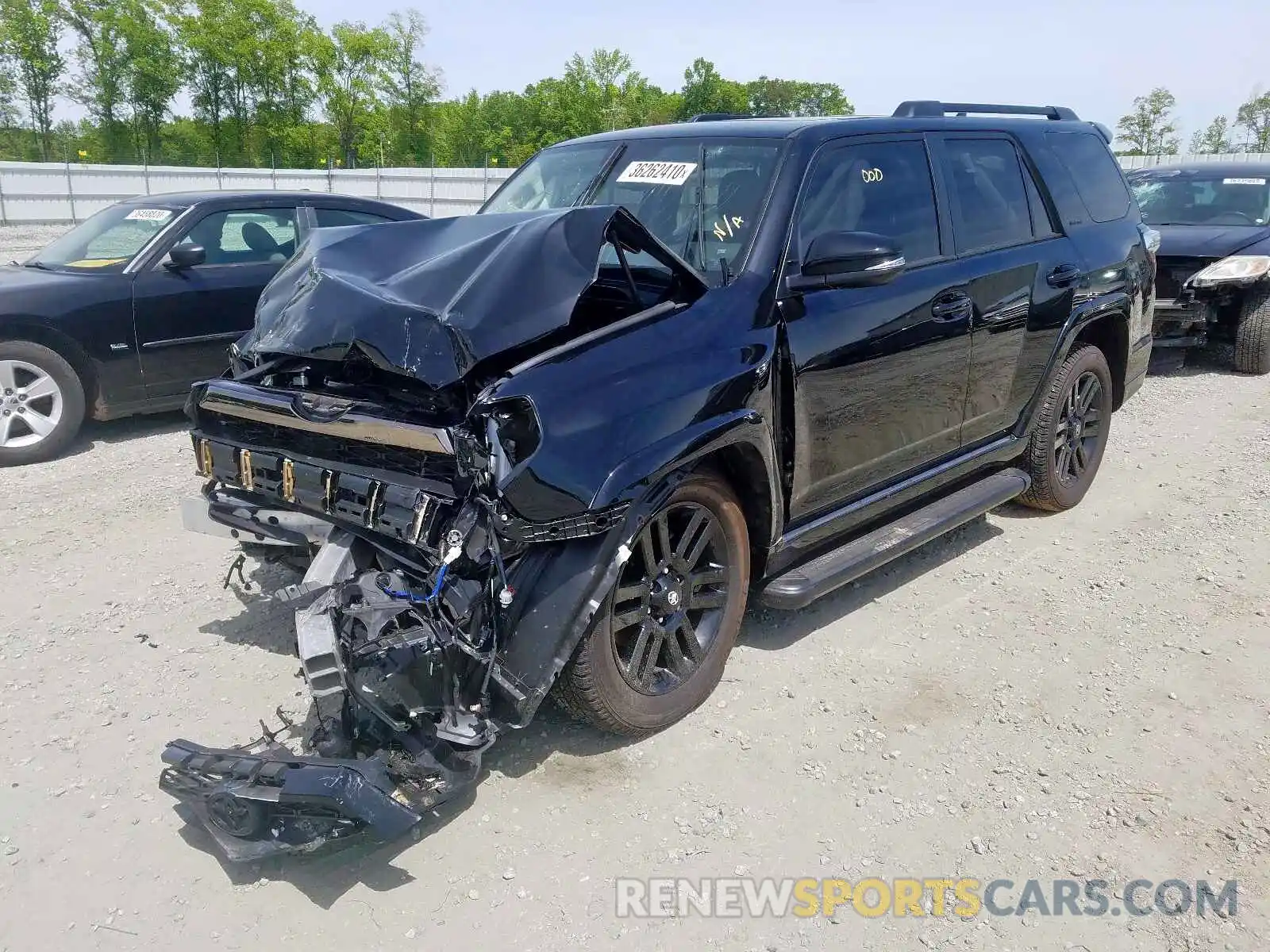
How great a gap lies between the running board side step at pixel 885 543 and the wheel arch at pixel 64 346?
5277 millimetres

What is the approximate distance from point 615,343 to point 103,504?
Answer: 4027mm

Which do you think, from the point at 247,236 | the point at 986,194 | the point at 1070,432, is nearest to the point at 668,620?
the point at 986,194

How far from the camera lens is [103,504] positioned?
19.0ft

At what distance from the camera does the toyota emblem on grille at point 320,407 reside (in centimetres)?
316

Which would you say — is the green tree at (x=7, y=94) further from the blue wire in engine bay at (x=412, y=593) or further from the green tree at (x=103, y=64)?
the blue wire in engine bay at (x=412, y=593)

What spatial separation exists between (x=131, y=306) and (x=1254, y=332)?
957 cm

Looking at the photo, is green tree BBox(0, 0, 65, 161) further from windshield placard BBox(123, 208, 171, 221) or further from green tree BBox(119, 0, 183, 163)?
windshield placard BBox(123, 208, 171, 221)

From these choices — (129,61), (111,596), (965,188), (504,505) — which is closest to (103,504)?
(111,596)

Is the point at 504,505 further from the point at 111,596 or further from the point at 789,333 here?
the point at 111,596

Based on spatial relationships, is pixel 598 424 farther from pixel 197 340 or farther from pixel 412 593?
pixel 197 340

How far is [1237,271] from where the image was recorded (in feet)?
29.9

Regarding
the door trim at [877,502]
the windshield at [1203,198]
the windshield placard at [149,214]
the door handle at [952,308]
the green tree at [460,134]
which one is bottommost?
the door trim at [877,502]

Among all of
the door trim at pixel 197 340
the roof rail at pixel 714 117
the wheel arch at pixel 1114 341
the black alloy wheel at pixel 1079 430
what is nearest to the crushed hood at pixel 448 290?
the roof rail at pixel 714 117

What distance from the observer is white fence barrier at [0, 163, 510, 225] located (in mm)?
28453
